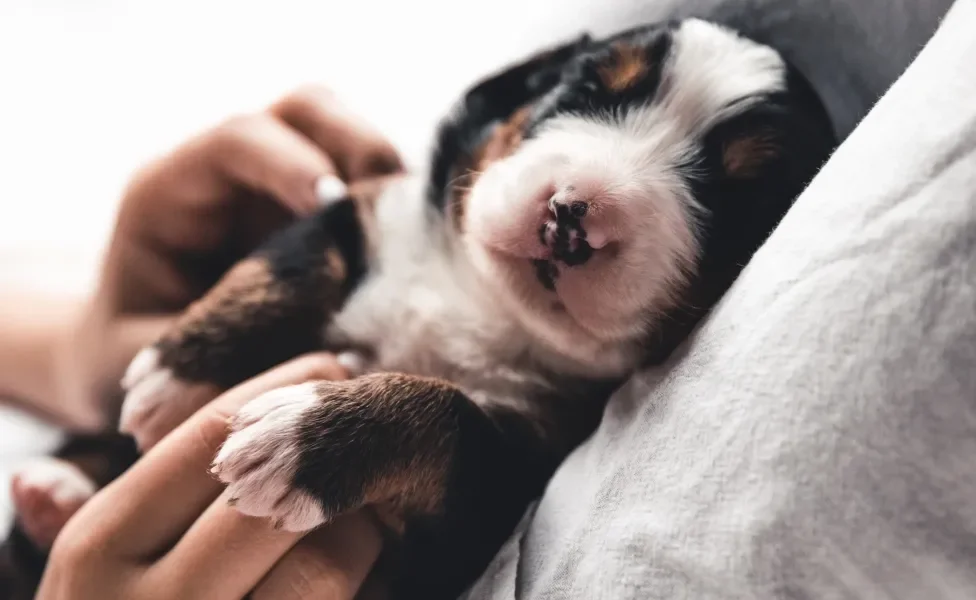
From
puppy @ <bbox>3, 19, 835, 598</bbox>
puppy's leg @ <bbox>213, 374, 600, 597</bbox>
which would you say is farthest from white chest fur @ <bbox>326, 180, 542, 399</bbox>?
puppy's leg @ <bbox>213, 374, 600, 597</bbox>

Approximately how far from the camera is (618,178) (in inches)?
40.5

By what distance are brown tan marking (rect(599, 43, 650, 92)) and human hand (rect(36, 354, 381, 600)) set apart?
2.44 feet

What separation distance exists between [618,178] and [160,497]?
2.28ft

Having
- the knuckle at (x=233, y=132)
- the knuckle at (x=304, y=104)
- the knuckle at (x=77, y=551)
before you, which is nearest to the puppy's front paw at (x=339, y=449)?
the knuckle at (x=77, y=551)

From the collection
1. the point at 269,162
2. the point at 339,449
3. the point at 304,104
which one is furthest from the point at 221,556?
the point at 304,104

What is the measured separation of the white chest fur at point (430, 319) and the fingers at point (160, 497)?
365 millimetres

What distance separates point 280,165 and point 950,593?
48.9 inches

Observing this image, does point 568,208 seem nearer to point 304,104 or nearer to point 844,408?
point 844,408

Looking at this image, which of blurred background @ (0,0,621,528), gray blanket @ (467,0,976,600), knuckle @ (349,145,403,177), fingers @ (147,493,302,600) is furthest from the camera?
blurred background @ (0,0,621,528)

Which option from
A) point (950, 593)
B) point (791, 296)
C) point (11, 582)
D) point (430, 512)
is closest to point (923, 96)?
point (791, 296)

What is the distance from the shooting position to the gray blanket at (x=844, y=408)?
625 mm

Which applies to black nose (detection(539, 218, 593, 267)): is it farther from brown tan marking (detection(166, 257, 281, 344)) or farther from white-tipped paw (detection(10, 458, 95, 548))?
white-tipped paw (detection(10, 458, 95, 548))

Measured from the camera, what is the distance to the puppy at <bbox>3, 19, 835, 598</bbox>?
3.24ft

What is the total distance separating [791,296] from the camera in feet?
2.38
